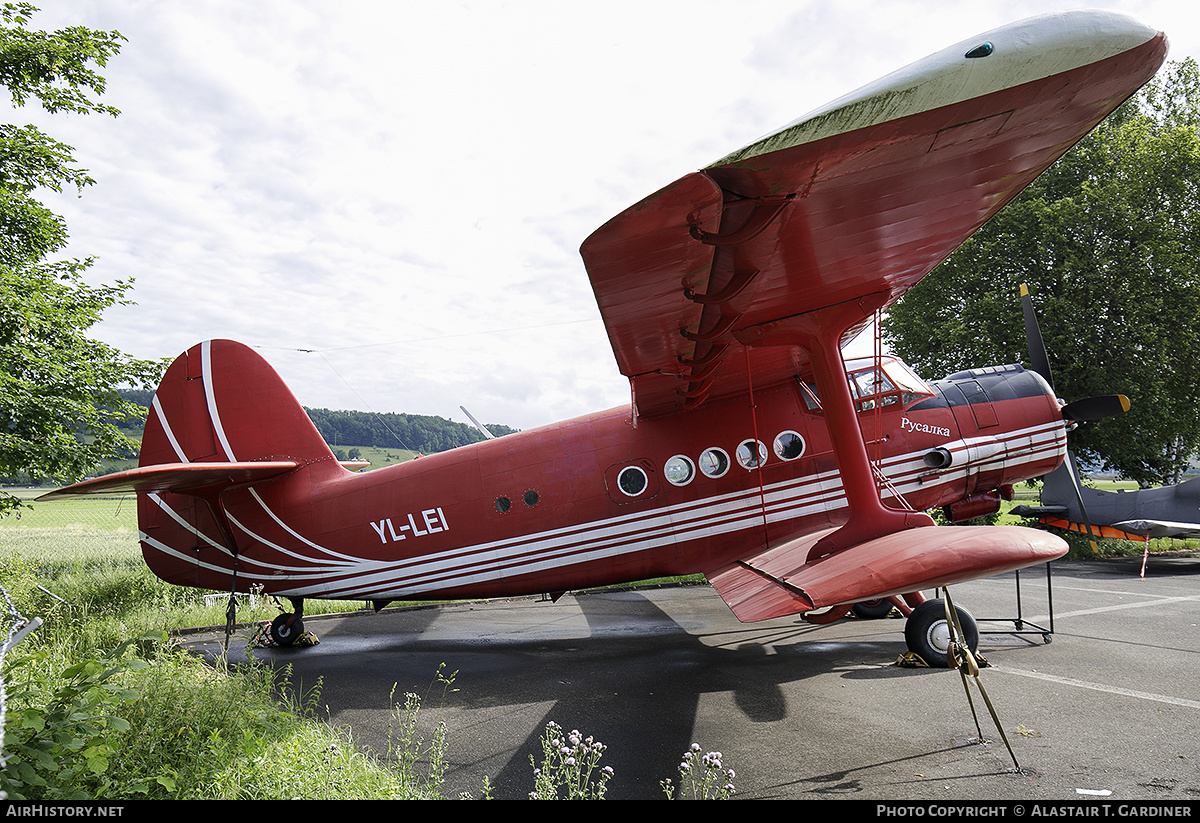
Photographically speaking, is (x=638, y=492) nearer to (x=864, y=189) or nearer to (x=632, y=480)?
(x=632, y=480)

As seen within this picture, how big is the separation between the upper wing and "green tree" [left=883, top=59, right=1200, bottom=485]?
16.8 m

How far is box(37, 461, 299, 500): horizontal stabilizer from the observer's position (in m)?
5.59

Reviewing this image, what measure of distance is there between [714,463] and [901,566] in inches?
127

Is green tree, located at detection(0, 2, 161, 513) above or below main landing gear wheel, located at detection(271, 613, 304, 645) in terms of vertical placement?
above

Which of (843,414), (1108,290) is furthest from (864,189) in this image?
(1108,290)

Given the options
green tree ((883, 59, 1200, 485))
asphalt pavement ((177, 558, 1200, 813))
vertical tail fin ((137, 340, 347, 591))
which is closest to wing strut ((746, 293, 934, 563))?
asphalt pavement ((177, 558, 1200, 813))

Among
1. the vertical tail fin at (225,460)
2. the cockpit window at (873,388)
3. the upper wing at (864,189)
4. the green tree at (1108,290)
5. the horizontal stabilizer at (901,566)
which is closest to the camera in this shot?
the upper wing at (864,189)

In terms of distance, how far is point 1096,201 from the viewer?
18094 mm

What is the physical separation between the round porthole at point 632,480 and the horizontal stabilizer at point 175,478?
167 inches

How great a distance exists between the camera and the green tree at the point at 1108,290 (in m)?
17.2

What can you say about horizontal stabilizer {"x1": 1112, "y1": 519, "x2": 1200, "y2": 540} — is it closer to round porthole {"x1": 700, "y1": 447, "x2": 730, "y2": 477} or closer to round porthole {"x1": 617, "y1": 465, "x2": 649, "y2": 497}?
round porthole {"x1": 700, "y1": 447, "x2": 730, "y2": 477}

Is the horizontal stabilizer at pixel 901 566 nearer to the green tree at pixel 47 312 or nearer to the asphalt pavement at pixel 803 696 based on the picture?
the asphalt pavement at pixel 803 696

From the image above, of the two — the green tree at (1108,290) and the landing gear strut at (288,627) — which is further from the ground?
the green tree at (1108,290)

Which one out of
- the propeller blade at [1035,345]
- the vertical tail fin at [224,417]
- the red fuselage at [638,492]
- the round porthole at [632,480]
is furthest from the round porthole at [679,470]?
the propeller blade at [1035,345]
